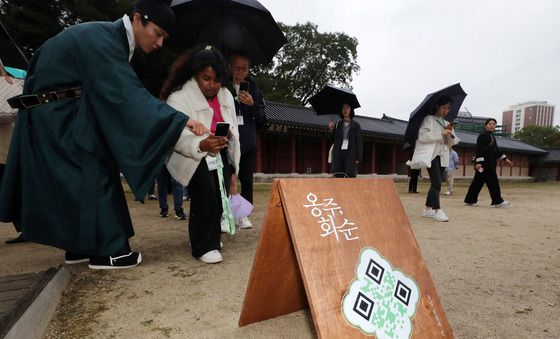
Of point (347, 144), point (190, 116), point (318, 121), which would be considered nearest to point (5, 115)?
point (190, 116)

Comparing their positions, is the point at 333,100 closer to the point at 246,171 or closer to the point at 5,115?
the point at 246,171

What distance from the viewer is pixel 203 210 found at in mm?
2379

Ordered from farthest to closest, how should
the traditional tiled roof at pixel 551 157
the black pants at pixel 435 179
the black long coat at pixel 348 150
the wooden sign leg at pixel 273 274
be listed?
1. the traditional tiled roof at pixel 551 157
2. the black long coat at pixel 348 150
3. the black pants at pixel 435 179
4. the wooden sign leg at pixel 273 274

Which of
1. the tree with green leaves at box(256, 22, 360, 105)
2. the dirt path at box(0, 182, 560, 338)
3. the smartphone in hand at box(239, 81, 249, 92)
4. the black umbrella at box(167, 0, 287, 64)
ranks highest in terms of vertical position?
the tree with green leaves at box(256, 22, 360, 105)

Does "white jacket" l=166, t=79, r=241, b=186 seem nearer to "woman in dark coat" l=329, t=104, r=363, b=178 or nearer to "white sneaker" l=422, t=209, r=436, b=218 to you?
"woman in dark coat" l=329, t=104, r=363, b=178

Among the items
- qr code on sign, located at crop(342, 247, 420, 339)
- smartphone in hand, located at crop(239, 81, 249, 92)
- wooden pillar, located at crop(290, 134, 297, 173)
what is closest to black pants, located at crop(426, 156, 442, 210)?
smartphone in hand, located at crop(239, 81, 249, 92)

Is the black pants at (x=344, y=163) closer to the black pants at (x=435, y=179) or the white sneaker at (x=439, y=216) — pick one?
the black pants at (x=435, y=179)

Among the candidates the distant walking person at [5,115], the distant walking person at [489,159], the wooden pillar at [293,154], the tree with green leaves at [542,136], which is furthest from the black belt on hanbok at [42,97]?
the tree with green leaves at [542,136]

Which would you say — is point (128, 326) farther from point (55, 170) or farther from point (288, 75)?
point (288, 75)

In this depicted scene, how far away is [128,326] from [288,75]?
2602 centimetres

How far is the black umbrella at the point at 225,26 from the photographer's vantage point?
3.23 m

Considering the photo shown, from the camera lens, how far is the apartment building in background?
9325 centimetres

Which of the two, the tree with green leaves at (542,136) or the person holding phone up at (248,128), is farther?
the tree with green leaves at (542,136)

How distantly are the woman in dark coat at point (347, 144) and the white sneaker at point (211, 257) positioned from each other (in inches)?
132
